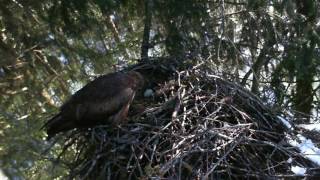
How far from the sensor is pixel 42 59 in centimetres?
862

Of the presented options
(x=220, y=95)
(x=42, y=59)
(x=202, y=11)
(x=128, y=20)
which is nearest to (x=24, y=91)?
(x=42, y=59)

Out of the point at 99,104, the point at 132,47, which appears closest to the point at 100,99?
the point at 99,104

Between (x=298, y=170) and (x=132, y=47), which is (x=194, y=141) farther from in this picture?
(x=132, y=47)

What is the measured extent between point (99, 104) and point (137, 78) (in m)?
0.43

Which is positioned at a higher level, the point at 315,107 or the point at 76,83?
the point at 76,83

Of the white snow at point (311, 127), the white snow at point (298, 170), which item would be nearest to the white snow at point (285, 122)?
the white snow at point (311, 127)

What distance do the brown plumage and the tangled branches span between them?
0.12 m

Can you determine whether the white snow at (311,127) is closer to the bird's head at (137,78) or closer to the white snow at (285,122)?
the white snow at (285,122)

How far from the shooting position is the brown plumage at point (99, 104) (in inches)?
220

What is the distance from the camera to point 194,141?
5211 millimetres

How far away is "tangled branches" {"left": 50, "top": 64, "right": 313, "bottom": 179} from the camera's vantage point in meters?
5.10

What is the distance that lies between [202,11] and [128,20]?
1.53 metres

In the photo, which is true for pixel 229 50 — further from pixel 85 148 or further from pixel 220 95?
pixel 85 148

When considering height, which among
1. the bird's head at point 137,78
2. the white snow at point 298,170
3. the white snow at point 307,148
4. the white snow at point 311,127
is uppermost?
the bird's head at point 137,78
